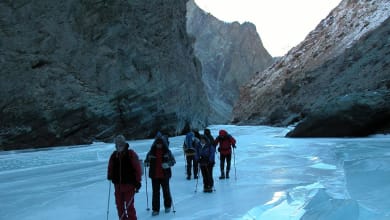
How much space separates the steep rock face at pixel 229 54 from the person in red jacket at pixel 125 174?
166 meters

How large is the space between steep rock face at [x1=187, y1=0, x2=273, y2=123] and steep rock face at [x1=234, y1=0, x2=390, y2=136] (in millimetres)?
89476

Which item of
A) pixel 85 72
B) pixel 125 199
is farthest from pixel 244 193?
pixel 85 72

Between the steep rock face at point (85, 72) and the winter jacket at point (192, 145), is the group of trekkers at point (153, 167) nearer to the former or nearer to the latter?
the winter jacket at point (192, 145)

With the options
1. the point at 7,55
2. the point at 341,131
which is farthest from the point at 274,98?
the point at 7,55

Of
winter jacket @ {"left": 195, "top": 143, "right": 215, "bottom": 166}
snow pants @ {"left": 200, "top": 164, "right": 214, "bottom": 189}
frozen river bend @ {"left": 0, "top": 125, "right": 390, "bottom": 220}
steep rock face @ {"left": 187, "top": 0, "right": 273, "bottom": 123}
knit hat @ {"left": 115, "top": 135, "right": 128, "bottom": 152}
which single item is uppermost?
steep rock face @ {"left": 187, "top": 0, "right": 273, "bottom": 123}

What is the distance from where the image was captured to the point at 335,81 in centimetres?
4897

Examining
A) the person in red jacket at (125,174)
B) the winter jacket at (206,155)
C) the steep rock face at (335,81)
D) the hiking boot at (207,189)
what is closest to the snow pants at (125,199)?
the person in red jacket at (125,174)

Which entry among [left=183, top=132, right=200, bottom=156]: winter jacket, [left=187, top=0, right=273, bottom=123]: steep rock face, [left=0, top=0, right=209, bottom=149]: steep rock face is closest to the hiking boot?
[left=183, top=132, right=200, bottom=156]: winter jacket

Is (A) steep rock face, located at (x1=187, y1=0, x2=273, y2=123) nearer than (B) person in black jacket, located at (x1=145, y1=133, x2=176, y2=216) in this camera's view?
No

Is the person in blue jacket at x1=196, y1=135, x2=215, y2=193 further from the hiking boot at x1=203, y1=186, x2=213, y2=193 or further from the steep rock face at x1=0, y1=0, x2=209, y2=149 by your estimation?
the steep rock face at x1=0, y1=0, x2=209, y2=149

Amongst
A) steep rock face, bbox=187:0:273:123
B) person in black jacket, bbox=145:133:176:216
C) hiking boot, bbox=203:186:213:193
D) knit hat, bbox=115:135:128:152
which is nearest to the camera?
knit hat, bbox=115:135:128:152

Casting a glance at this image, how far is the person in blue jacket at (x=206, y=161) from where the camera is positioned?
9.30 m

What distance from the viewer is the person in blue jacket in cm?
930

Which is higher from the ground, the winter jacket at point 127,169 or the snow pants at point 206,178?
the winter jacket at point 127,169
